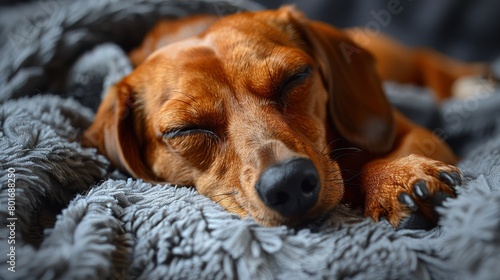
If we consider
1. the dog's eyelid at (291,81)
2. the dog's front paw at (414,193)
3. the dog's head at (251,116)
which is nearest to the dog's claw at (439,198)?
the dog's front paw at (414,193)

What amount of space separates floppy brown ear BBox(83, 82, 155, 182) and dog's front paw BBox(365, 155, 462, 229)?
79 centimetres

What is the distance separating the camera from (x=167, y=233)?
123cm

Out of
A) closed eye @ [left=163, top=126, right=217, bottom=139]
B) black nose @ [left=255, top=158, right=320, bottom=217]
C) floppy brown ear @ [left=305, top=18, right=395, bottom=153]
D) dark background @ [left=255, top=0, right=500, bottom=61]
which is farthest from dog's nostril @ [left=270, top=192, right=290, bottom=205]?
dark background @ [left=255, top=0, right=500, bottom=61]

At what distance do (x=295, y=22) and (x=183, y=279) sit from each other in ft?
3.55

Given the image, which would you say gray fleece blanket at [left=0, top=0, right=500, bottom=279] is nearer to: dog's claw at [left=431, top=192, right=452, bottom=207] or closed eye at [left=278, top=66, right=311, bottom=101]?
dog's claw at [left=431, top=192, right=452, bottom=207]

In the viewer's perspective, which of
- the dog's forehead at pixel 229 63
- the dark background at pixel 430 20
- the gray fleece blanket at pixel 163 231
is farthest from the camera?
the dark background at pixel 430 20

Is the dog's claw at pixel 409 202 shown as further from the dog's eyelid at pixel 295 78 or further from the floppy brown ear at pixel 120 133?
the floppy brown ear at pixel 120 133

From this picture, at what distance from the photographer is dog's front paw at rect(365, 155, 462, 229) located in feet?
4.03

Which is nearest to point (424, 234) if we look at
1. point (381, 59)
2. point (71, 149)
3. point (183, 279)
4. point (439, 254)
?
point (439, 254)

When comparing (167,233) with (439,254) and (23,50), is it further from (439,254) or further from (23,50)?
(23,50)

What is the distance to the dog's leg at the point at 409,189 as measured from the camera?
1.23 metres

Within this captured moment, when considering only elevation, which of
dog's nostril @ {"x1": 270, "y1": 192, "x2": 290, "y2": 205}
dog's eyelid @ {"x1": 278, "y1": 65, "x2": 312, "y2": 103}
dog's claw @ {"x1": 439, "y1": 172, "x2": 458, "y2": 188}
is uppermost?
dog's eyelid @ {"x1": 278, "y1": 65, "x2": 312, "y2": 103}

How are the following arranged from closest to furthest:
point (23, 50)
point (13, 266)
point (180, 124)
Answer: point (13, 266) < point (180, 124) < point (23, 50)

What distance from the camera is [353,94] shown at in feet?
6.09
